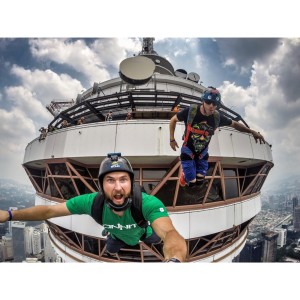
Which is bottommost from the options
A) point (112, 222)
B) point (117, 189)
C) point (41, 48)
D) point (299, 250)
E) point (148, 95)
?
point (299, 250)

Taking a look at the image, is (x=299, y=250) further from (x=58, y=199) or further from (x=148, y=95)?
(x=58, y=199)

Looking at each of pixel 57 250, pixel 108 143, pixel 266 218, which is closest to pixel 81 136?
pixel 108 143

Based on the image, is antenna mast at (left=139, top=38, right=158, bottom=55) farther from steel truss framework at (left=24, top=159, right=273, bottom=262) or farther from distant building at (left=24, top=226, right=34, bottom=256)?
distant building at (left=24, top=226, right=34, bottom=256)

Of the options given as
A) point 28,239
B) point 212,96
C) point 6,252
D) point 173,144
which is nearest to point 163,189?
point 173,144

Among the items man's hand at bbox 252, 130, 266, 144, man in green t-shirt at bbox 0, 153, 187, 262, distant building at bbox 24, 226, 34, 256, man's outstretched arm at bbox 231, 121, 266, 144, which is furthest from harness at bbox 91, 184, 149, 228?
man's hand at bbox 252, 130, 266, 144

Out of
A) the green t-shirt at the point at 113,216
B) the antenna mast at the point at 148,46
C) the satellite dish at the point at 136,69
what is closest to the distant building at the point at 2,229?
the green t-shirt at the point at 113,216
